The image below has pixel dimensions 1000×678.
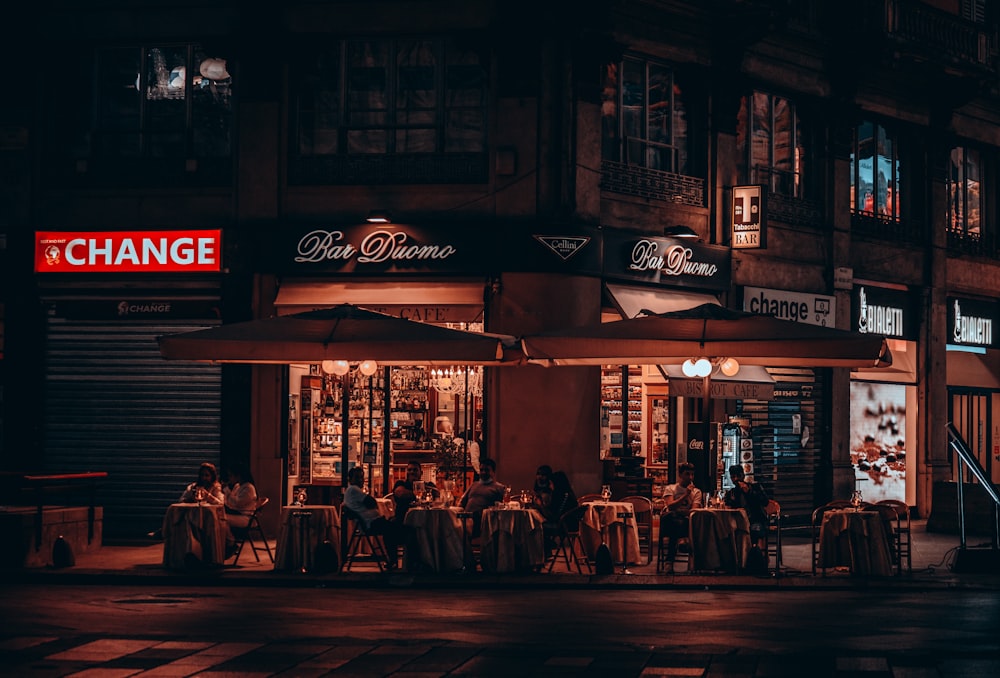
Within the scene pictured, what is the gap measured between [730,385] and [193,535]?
9122 mm

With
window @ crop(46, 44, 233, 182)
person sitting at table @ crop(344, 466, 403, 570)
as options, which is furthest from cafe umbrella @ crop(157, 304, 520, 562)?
window @ crop(46, 44, 233, 182)

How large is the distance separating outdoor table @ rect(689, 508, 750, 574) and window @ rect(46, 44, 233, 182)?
895 centimetres

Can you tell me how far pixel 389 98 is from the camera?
20203 millimetres

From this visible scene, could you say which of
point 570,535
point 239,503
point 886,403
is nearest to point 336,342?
point 239,503

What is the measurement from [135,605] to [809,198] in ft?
49.3

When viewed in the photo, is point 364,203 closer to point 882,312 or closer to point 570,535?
point 570,535

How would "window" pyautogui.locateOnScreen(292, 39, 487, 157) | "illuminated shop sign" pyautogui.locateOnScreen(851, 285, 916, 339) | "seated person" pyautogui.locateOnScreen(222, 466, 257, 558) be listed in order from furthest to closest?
"illuminated shop sign" pyautogui.locateOnScreen(851, 285, 916, 339) → "window" pyautogui.locateOnScreen(292, 39, 487, 157) → "seated person" pyautogui.locateOnScreen(222, 466, 257, 558)

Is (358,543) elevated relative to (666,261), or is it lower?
lower

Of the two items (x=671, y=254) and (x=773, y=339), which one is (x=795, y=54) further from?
(x=773, y=339)

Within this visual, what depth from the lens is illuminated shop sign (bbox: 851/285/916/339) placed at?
2508 cm

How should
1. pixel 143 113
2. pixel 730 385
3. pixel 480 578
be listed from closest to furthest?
pixel 480 578 < pixel 143 113 < pixel 730 385

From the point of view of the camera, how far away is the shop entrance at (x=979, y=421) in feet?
93.7

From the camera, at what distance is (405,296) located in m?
19.9

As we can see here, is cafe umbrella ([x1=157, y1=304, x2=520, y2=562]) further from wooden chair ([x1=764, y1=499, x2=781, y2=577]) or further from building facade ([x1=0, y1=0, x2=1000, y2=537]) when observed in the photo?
wooden chair ([x1=764, y1=499, x2=781, y2=577])
